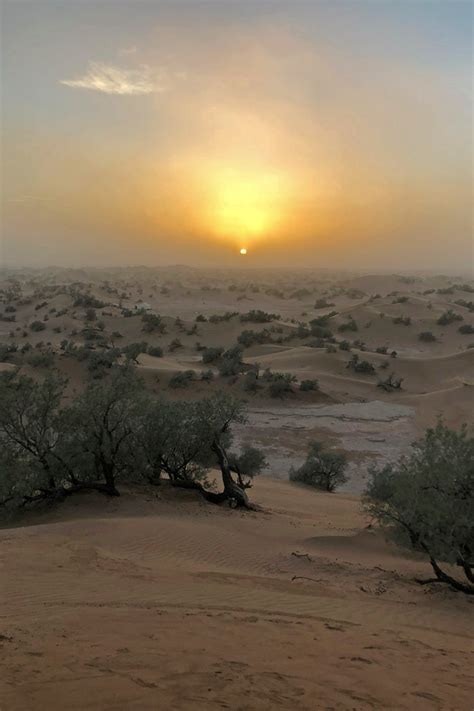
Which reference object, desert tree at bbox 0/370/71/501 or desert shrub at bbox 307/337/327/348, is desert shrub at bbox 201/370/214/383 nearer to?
desert shrub at bbox 307/337/327/348

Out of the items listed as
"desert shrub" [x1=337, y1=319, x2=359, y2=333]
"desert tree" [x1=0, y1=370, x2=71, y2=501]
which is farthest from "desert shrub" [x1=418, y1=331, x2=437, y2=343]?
"desert tree" [x1=0, y1=370, x2=71, y2=501]

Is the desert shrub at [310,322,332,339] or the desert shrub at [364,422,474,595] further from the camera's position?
the desert shrub at [310,322,332,339]

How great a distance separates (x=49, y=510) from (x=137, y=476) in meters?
2.29

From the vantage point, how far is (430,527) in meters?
7.38

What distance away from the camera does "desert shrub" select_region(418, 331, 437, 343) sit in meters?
41.3

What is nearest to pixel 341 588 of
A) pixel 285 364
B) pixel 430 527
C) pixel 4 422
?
pixel 430 527

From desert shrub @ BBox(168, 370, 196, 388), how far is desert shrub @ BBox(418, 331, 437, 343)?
2318 centimetres

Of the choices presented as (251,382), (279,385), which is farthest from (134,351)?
(279,385)

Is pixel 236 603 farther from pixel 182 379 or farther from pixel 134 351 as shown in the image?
pixel 134 351

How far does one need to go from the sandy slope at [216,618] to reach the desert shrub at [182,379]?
14.6 meters

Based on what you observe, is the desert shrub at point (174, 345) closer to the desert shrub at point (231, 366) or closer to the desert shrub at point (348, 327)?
the desert shrub at point (231, 366)

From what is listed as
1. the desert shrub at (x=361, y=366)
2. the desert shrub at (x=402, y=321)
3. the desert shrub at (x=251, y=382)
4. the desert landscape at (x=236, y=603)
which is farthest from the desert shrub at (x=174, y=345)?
the desert shrub at (x=402, y=321)

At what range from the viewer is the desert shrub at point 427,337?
135 feet

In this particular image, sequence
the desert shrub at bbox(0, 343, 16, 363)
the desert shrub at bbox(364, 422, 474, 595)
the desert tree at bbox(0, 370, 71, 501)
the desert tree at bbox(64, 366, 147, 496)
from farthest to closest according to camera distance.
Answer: the desert shrub at bbox(0, 343, 16, 363)
the desert tree at bbox(64, 366, 147, 496)
the desert tree at bbox(0, 370, 71, 501)
the desert shrub at bbox(364, 422, 474, 595)
